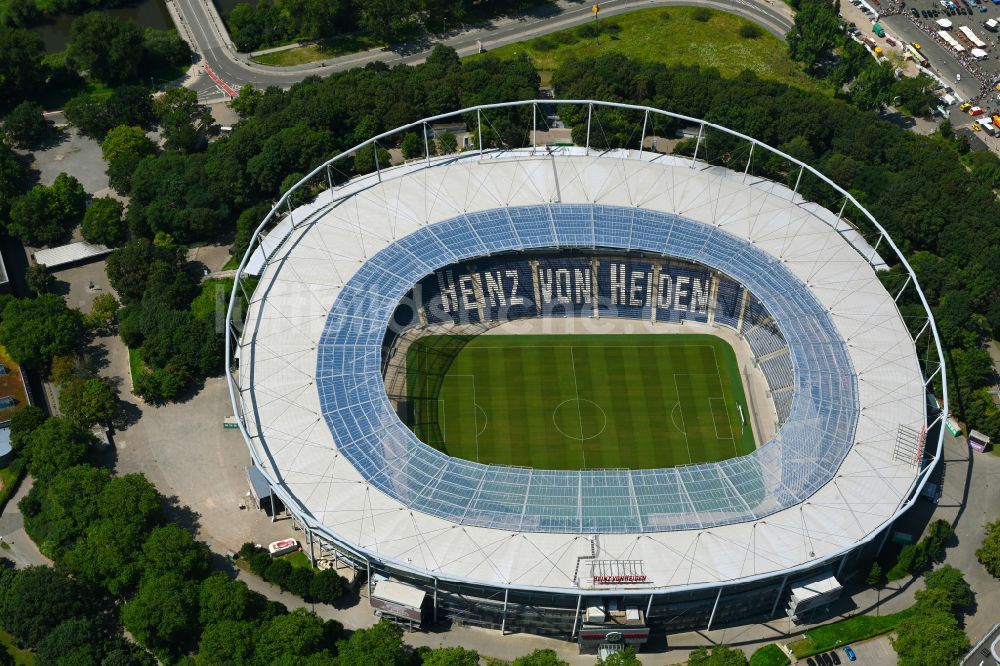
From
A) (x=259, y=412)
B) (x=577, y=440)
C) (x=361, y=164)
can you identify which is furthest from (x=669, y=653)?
(x=361, y=164)

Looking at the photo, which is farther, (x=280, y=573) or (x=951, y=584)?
(x=280, y=573)

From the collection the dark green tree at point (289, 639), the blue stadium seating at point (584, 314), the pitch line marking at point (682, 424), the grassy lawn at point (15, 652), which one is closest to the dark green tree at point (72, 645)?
the grassy lawn at point (15, 652)

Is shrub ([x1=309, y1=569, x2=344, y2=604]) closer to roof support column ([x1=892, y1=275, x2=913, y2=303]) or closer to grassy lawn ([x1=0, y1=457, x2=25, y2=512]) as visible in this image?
grassy lawn ([x1=0, y1=457, x2=25, y2=512])

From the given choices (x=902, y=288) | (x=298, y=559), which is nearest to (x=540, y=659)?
(x=298, y=559)

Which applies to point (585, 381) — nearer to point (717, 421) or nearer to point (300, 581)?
point (717, 421)

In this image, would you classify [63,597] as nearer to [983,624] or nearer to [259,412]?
[259,412]
